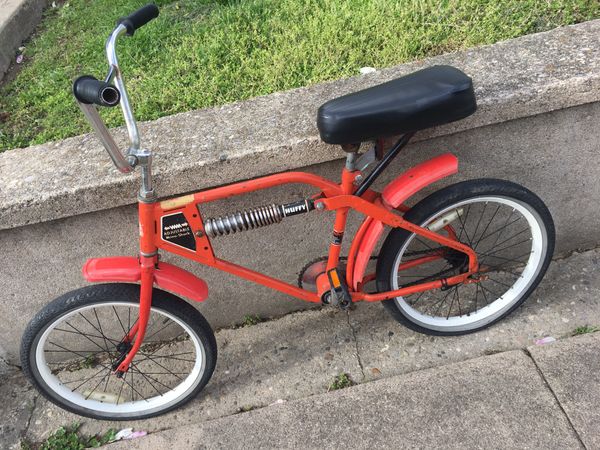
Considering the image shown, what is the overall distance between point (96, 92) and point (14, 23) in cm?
349

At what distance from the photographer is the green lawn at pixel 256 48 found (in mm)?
2783

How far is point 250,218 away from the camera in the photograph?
1.90m

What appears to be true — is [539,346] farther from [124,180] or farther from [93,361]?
[93,361]

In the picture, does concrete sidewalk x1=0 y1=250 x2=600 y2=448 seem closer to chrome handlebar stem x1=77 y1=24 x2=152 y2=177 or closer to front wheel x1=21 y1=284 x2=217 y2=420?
front wheel x1=21 y1=284 x2=217 y2=420

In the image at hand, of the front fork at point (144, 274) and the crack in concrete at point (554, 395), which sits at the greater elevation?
the front fork at point (144, 274)

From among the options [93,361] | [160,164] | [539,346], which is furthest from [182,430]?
[539,346]

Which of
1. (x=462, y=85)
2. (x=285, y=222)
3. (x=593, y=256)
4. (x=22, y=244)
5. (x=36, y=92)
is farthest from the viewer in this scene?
(x=36, y=92)

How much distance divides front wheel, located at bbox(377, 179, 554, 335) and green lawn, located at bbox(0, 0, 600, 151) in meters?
0.98

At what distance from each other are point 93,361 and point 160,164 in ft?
4.40

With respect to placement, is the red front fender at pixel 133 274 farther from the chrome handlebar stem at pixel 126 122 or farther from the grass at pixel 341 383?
the grass at pixel 341 383

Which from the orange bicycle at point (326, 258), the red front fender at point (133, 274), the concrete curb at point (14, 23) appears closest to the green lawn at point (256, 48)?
the concrete curb at point (14, 23)

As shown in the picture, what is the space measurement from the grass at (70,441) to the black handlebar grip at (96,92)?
176cm

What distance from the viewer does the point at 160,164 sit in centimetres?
211

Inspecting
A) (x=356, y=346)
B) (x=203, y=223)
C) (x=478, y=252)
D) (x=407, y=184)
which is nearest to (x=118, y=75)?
(x=203, y=223)
